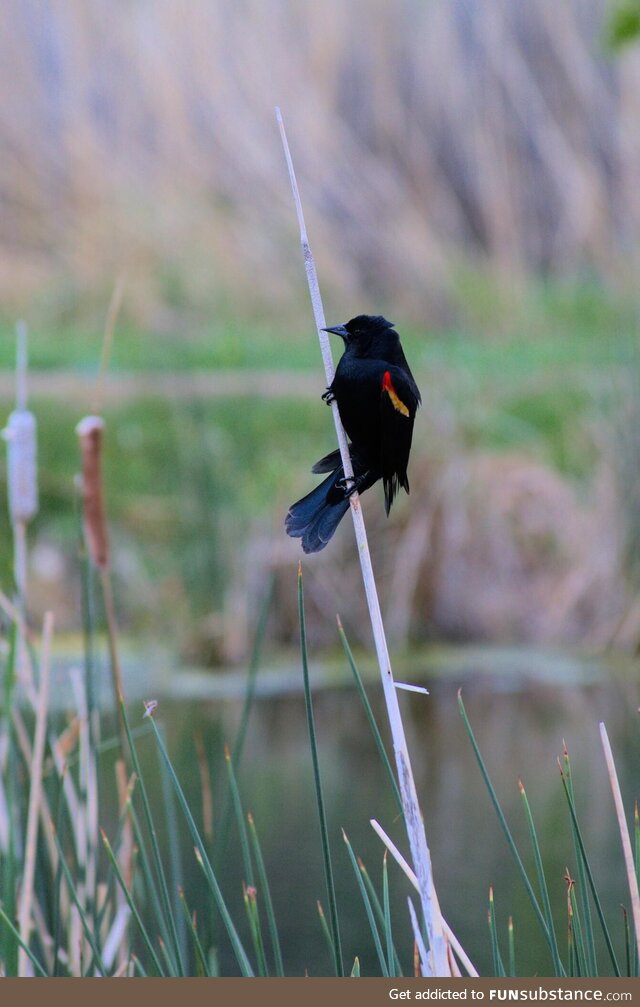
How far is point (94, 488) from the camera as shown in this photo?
1.04 meters

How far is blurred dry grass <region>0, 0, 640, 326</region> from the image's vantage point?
16.5 ft

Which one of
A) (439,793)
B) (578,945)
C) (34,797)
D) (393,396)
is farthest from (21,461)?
(439,793)

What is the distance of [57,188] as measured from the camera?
5434 mm

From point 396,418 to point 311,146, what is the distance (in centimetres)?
468

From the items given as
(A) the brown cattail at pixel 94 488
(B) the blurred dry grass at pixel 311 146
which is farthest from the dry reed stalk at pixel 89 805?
(B) the blurred dry grass at pixel 311 146

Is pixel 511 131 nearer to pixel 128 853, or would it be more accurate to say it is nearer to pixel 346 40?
pixel 346 40

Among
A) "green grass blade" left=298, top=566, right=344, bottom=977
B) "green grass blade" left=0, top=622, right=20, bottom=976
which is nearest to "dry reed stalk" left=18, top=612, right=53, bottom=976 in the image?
"green grass blade" left=0, top=622, right=20, bottom=976

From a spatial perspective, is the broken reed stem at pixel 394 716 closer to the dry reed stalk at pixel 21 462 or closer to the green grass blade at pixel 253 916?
the green grass blade at pixel 253 916

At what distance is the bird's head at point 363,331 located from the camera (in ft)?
2.93

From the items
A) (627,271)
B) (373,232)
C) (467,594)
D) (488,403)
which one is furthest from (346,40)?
(467,594)

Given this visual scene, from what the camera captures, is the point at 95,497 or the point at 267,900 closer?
the point at 267,900

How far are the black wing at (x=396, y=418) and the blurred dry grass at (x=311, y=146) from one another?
3707mm

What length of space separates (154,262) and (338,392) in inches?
166

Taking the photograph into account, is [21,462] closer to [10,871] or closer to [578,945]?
[10,871]
